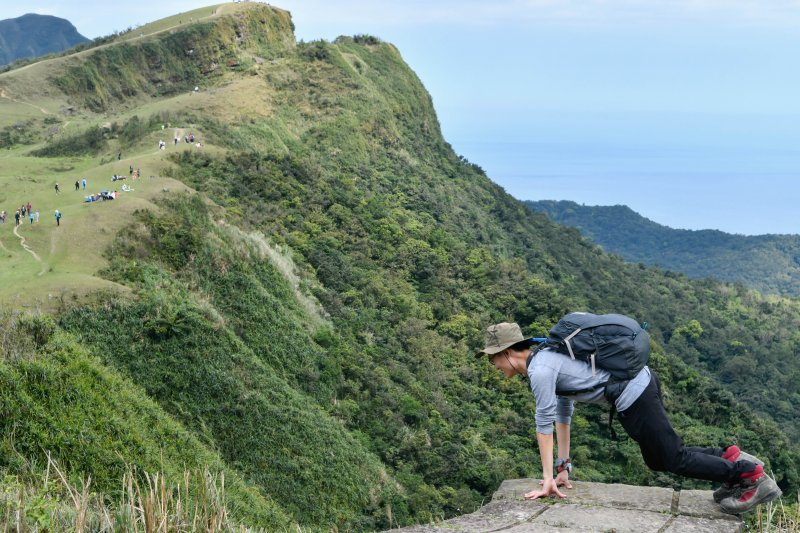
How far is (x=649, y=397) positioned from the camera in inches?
219

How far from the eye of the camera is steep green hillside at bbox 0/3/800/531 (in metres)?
15.5

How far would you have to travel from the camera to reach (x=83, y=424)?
10.7 m

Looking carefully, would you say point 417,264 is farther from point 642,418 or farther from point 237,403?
point 642,418

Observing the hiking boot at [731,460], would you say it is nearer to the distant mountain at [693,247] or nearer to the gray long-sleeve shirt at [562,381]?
the gray long-sleeve shirt at [562,381]

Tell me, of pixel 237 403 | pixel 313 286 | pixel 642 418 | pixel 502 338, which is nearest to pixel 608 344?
pixel 642 418

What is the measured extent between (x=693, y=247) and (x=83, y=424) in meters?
115

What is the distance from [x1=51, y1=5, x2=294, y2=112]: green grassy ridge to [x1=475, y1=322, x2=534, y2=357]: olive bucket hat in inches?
1743

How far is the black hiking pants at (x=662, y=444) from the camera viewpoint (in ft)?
18.0

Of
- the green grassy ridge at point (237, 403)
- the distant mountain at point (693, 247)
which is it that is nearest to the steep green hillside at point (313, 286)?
the green grassy ridge at point (237, 403)

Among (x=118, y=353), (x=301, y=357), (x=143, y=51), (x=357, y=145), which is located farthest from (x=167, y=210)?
(x=143, y=51)

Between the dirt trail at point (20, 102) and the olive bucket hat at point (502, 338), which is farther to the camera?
the dirt trail at point (20, 102)

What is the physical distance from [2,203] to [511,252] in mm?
27619

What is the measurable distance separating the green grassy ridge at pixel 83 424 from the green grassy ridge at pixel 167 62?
35813 mm

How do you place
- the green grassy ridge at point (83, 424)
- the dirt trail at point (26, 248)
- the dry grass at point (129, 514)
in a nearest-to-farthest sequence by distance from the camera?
the dry grass at point (129, 514) → the green grassy ridge at point (83, 424) → the dirt trail at point (26, 248)
